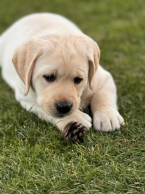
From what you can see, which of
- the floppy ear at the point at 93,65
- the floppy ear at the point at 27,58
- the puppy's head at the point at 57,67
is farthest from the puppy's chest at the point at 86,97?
the floppy ear at the point at 27,58

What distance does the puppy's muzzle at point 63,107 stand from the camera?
3184 mm

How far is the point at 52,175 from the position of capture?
2.80 metres

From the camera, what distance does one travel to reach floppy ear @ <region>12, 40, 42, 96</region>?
11.2ft

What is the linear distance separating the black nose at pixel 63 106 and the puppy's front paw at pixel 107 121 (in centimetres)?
47

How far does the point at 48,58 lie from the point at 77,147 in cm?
106

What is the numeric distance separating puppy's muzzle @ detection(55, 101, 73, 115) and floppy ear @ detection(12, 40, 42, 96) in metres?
0.55

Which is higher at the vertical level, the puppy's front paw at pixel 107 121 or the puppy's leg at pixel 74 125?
the puppy's leg at pixel 74 125

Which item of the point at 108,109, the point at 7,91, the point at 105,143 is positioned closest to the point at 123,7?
the point at 7,91

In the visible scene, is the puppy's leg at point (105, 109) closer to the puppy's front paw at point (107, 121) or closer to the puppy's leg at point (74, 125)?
the puppy's front paw at point (107, 121)

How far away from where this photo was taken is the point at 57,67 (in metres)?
3.25

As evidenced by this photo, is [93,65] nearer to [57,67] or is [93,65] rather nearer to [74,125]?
[57,67]

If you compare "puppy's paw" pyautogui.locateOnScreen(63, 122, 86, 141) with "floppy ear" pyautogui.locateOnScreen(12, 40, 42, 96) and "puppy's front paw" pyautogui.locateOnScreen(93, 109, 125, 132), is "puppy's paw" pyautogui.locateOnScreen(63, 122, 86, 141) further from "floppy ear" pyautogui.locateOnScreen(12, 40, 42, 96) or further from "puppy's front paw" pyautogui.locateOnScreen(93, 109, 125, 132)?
"floppy ear" pyautogui.locateOnScreen(12, 40, 42, 96)

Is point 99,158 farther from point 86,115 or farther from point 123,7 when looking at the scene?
point 123,7

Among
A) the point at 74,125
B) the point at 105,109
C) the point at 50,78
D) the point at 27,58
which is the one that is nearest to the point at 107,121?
the point at 105,109
